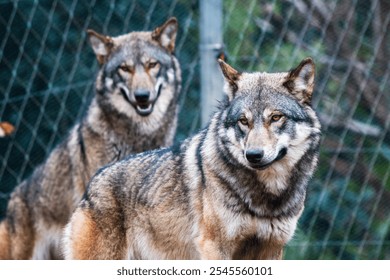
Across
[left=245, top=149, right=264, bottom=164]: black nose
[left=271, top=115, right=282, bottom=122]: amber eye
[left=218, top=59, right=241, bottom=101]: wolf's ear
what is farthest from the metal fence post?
[left=245, top=149, right=264, bottom=164]: black nose

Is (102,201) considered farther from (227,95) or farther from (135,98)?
(135,98)

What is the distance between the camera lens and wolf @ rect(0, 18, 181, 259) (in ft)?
19.2

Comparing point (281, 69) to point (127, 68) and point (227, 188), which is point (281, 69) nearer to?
point (127, 68)

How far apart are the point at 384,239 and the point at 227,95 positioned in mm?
2663

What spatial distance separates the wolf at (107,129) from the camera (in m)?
5.87

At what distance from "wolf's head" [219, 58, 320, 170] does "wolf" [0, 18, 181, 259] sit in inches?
58.7

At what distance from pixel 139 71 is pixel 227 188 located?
1.72 m

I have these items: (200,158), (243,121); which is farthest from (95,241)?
(243,121)

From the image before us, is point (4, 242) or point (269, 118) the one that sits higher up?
point (269, 118)

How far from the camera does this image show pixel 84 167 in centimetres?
597

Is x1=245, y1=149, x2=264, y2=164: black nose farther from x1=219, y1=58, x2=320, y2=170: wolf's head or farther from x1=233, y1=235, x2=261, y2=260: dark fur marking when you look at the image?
x1=233, y1=235, x2=261, y2=260: dark fur marking

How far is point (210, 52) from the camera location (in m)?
5.73
